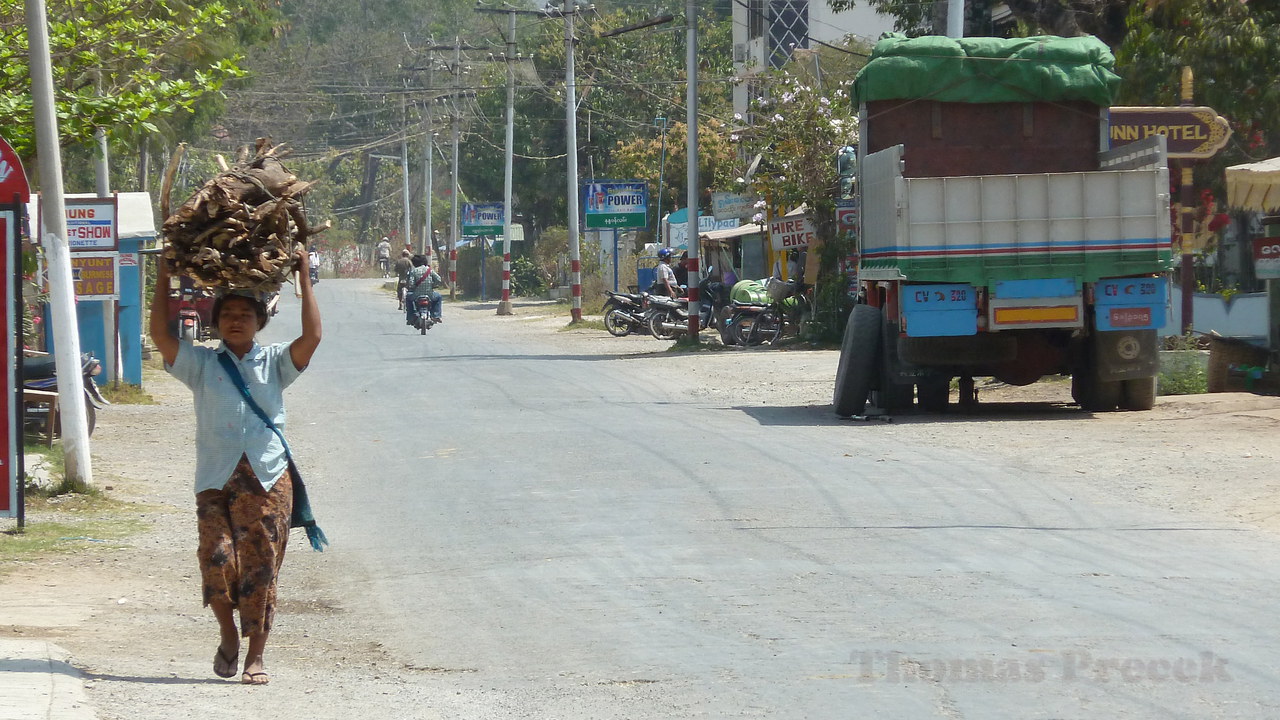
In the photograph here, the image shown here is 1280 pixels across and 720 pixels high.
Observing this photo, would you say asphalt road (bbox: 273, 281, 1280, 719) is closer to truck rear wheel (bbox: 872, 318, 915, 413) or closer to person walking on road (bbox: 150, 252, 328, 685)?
person walking on road (bbox: 150, 252, 328, 685)

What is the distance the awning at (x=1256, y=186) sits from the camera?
14.4 metres

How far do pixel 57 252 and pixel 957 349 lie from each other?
332 inches

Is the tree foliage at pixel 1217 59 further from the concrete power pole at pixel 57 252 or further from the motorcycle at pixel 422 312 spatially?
the motorcycle at pixel 422 312

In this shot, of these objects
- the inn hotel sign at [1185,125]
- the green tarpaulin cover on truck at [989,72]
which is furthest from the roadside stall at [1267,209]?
the green tarpaulin cover on truck at [989,72]

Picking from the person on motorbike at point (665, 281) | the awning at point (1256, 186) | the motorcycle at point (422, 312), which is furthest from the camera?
the motorcycle at point (422, 312)

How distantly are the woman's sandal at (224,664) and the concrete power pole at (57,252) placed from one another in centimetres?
524

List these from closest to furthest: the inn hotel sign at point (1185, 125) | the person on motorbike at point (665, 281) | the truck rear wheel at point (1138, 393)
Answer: the truck rear wheel at point (1138, 393), the inn hotel sign at point (1185, 125), the person on motorbike at point (665, 281)

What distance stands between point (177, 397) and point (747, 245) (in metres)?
21.4

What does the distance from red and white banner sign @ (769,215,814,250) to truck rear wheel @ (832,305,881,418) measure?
12495mm

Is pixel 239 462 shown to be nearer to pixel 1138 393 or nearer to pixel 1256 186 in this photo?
pixel 1138 393

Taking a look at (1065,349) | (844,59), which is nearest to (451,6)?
(844,59)

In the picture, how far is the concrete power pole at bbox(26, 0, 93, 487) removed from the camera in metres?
10.3

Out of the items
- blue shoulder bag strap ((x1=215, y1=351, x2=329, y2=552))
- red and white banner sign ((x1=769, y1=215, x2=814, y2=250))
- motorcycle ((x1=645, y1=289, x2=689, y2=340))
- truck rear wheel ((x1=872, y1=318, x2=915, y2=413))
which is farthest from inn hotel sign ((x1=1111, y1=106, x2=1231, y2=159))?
blue shoulder bag strap ((x1=215, y1=351, x2=329, y2=552))

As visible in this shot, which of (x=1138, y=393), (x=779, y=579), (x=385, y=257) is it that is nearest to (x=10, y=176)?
(x=779, y=579)
